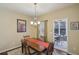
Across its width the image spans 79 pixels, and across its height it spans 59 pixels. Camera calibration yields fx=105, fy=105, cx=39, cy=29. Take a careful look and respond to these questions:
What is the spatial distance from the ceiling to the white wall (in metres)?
0.08

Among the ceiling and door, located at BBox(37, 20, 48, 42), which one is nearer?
the ceiling

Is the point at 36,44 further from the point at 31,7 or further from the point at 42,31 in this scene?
the point at 31,7

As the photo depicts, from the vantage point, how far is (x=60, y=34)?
193 cm

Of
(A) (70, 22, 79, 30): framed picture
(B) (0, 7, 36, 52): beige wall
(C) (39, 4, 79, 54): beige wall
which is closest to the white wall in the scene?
(B) (0, 7, 36, 52): beige wall

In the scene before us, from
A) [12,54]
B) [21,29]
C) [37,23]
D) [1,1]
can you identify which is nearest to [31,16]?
[37,23]

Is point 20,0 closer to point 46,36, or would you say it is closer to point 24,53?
point 46,36

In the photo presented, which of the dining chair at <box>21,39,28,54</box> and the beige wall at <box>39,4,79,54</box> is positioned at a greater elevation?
the beige wall at <box>39,4,79,54</box>

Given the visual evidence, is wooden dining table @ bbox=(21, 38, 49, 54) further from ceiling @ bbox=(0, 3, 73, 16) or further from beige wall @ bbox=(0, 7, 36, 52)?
ceiling @ bbox=(0, 3, 73, 16)

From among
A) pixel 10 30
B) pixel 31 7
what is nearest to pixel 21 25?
pixel 10 30

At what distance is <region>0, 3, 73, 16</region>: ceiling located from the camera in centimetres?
186

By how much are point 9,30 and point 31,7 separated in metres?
0.58

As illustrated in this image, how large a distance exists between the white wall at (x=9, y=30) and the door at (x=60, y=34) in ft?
1.65

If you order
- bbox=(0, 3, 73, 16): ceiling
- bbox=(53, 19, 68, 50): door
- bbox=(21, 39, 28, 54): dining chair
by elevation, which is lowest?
bbox=(21, 39, 28, 54): dining chair

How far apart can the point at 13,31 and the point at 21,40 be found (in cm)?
22
